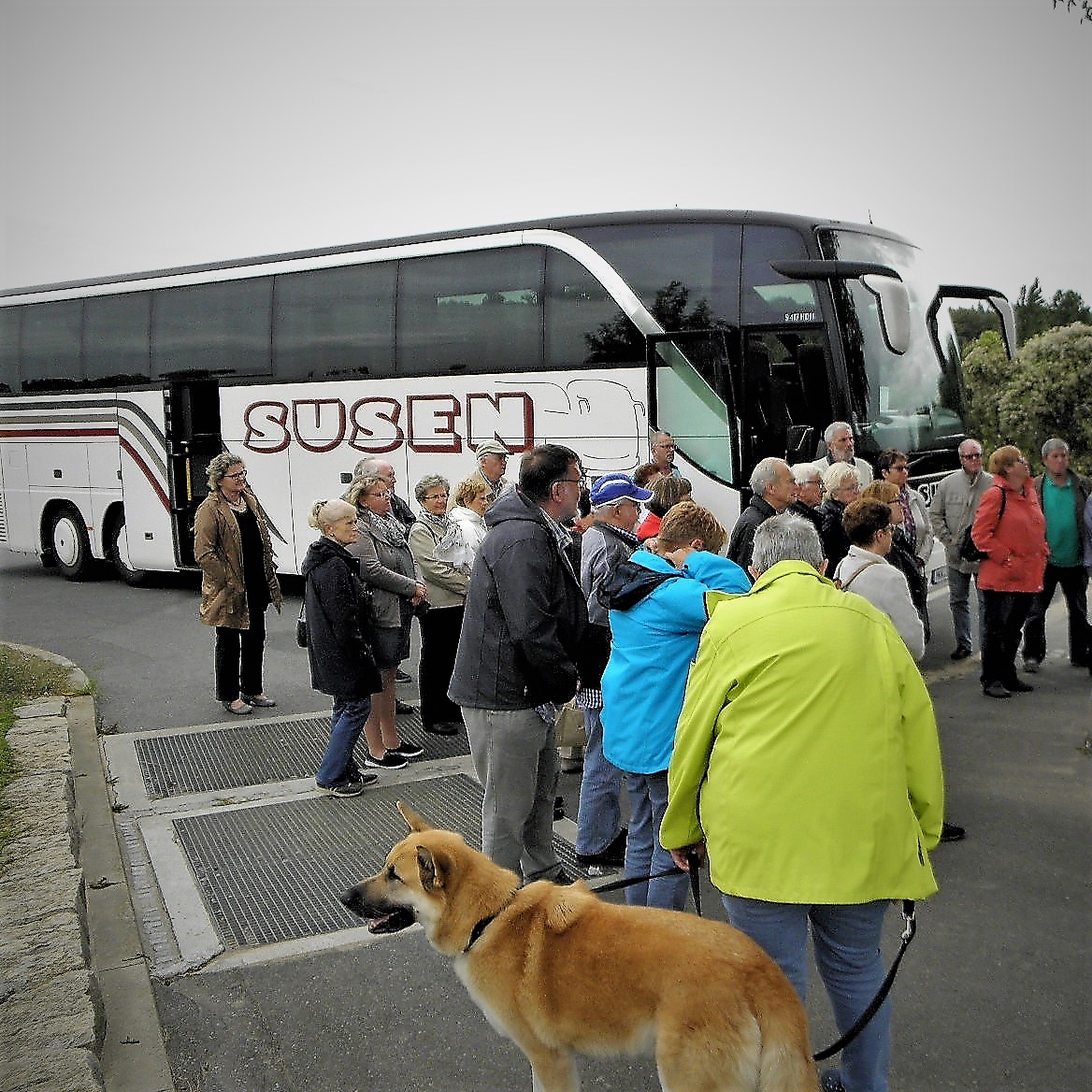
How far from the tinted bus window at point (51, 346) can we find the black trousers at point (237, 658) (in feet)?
29.1

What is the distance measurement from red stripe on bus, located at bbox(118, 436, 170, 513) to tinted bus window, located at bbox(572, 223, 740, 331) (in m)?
7.35

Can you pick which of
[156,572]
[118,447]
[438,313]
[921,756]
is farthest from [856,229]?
[156,572]

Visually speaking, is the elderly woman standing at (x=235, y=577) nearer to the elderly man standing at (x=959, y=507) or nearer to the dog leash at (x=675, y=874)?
the dog leash at (x=675, y=874)

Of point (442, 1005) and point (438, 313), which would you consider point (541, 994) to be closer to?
point (442, 1005)

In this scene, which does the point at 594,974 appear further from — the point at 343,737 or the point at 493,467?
the point at 493,467

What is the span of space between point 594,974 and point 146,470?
43.5 feet

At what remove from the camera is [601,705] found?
5.31 m

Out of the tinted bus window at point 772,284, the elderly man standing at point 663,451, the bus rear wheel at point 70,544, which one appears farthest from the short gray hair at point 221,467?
the bus rear wheel at point 70,544

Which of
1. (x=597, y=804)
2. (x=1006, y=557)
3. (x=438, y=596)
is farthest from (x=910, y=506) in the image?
(x=597, y=804)

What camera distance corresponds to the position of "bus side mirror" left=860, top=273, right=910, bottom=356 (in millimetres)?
10062

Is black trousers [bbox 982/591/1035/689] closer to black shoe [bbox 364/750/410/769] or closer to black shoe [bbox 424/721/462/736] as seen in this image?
black shoe [bbox 424/721/462/736]

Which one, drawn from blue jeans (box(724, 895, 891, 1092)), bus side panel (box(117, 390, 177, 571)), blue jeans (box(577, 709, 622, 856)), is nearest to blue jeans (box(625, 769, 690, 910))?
blue jeans (box(577, 709, 622, 856))

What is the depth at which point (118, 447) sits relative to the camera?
1511cm

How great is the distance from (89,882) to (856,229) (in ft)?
29.5
